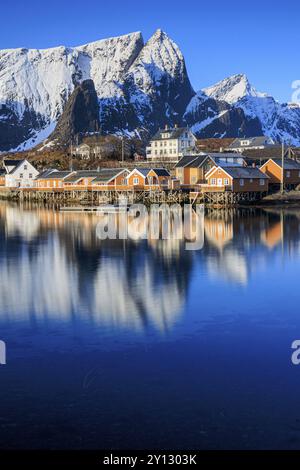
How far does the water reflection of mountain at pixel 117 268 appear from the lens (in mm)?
13375

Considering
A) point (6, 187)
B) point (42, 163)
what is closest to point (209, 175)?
point (6, 187)

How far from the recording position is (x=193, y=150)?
77.7m

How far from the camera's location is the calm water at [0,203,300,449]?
297 inches

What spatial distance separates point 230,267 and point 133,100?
144 m

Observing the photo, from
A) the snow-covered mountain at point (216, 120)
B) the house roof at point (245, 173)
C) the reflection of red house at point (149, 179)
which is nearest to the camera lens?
the house roof at point (245, 173)

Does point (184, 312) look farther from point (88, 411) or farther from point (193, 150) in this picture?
point (193, 150)

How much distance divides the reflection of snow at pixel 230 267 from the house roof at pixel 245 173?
25720mm

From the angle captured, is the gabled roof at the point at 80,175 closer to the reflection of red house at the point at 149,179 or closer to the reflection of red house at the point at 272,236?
the reflection of red house at the point at 149,179

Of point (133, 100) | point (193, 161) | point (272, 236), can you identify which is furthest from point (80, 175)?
point (133, 100)

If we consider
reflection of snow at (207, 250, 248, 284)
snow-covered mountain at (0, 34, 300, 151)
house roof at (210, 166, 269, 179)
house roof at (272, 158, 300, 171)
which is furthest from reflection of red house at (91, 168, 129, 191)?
snow-covered mountain at (0, 34, 300, 151)

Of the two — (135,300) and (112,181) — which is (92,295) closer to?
(135,300)

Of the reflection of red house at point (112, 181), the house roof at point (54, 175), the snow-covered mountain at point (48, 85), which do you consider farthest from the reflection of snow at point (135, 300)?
the snow-covered mountain at point (48, 85)

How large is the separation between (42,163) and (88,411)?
7569cm

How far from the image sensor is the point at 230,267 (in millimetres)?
18969
